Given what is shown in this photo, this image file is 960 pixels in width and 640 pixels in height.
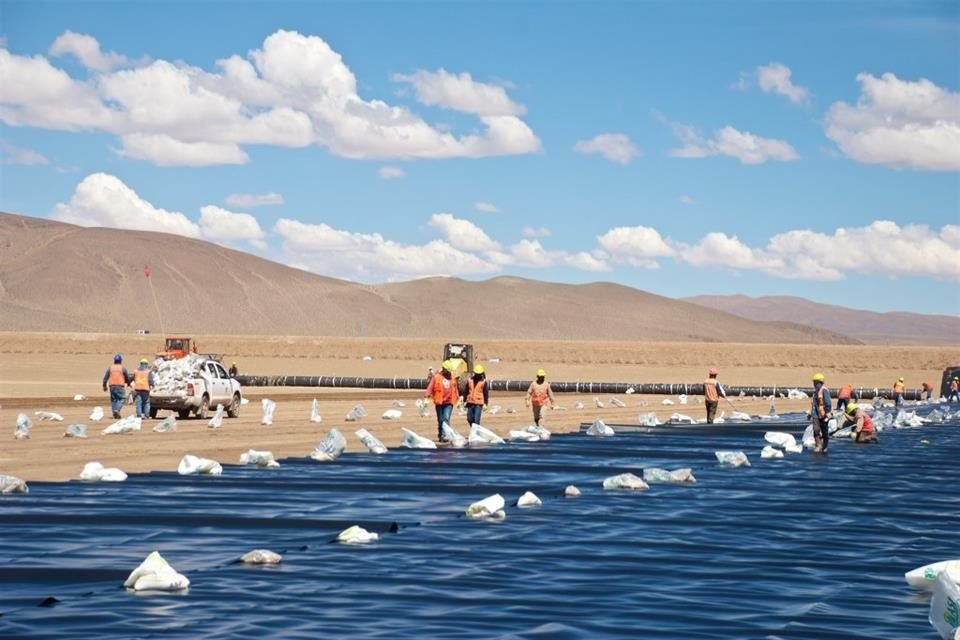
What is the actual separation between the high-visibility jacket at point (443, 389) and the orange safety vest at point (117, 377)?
10.6 meters

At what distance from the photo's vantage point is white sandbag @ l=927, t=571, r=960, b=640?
1073 cm

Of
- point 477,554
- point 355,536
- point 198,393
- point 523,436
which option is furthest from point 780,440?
point 477,554

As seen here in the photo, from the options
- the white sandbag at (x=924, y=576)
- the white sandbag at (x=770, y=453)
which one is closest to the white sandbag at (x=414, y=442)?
the white sandbag at (x=770, y=453)

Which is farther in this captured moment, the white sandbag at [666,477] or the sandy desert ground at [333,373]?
the sandy desert ground at [333,373]

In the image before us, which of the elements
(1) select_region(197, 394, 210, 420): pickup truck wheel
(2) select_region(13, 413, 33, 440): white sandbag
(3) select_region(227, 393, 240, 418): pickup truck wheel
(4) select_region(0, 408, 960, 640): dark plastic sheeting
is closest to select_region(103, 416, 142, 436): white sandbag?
(2) select_region(13, 413, 33, 440): white sandbag

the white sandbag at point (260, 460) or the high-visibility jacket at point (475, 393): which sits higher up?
the high-visibility jacket at point (475, 393)

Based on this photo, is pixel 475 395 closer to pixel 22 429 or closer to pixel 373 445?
pixel 373 445

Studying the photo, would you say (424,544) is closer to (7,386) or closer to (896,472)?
(896,472)

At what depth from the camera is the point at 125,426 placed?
109 ft

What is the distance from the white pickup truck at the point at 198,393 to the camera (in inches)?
1553

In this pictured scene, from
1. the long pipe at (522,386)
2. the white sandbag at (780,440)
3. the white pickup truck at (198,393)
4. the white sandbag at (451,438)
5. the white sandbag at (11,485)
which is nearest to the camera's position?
the white sandbag at (11,485)

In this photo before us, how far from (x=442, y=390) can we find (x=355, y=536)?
14.2 m

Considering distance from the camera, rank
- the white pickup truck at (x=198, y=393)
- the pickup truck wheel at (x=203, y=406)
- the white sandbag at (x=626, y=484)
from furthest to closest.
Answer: the pickup truck wheel at (x=203, y=406)
the white pickup truck at (x=198, y=393)
the white sandbag at (x=626, y=484)

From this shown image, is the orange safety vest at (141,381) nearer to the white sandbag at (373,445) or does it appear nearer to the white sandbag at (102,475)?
the white sandbag at (373,445)
